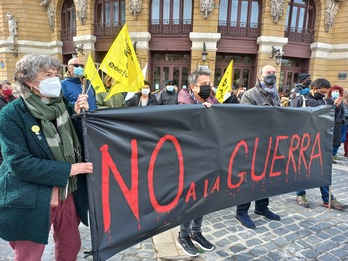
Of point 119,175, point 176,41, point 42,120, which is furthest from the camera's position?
point 176,41

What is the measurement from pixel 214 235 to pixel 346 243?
1.57 meters

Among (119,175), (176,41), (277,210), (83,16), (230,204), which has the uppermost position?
(83,16)

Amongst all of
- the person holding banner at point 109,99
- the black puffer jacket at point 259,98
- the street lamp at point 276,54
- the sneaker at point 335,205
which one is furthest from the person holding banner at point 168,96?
the street lamp at point 276,54

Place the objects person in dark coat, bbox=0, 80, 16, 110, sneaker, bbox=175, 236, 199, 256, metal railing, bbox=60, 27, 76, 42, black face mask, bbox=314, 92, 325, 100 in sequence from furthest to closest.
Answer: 1. metal railing, bbox=60, 27, 76, 42
2. person in dark coat, bbox=0, 80, 16, 110
3. black face mask, bbox=314, 92, 325, 100
4. sneaker, bbox=175, 236, 199, 256

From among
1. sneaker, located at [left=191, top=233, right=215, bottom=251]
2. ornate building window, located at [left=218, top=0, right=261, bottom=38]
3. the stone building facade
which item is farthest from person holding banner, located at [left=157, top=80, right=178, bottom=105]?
ornate building window, located at [left=218, top=0, right=261, bottom=38]

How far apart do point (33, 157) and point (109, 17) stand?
791 inches

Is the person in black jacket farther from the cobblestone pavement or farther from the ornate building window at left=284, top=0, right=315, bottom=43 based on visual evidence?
the ornate building window at left=284, top=0, right=315, bottom=43

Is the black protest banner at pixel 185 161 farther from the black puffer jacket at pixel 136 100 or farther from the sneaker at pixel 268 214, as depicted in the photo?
the black puffer jacket at pixel 136 100

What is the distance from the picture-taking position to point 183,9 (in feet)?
58.3

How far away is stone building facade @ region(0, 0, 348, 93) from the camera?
682 inches

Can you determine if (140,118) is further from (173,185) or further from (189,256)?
(189,256)

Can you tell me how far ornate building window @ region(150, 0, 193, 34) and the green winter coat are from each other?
17.4 m

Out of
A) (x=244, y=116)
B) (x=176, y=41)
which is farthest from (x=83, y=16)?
(x=244, y=116)

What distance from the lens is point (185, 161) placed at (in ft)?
7.72
